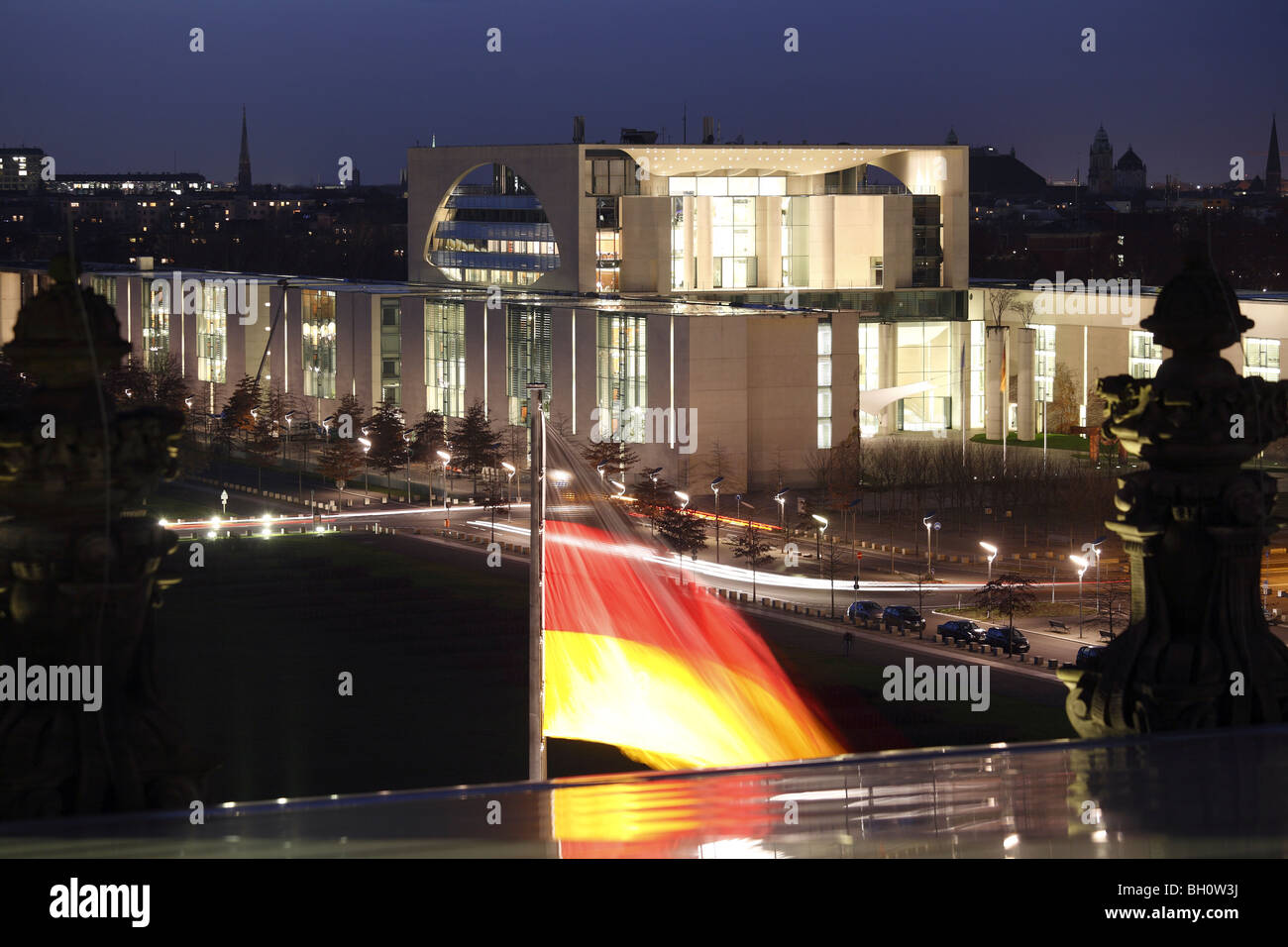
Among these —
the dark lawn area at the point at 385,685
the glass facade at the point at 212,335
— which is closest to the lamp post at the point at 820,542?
the dark lawn area at the point at 385,685

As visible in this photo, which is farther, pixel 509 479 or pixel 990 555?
pixel 509 479

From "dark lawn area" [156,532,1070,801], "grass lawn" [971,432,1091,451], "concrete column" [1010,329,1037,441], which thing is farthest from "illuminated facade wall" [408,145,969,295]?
"dark lawn area" [156,532,1070,801]

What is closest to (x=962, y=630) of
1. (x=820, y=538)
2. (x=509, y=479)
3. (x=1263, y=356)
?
(x=820, y=538)

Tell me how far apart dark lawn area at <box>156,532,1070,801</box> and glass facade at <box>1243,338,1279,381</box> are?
26133 mm

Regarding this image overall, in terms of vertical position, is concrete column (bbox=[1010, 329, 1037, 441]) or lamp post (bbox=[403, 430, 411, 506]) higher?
concrete column (bbox=[1010, 329, 1037, 441])

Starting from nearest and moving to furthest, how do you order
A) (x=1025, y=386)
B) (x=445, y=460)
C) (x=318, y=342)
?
1. (x=445, y=460)
2. (x=1025, y=386)
3. (x=318, y=342)

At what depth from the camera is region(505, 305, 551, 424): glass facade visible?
5556 cm

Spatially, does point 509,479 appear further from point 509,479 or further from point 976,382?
point 976,382

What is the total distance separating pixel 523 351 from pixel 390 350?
766 cm

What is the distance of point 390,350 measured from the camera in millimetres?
62406

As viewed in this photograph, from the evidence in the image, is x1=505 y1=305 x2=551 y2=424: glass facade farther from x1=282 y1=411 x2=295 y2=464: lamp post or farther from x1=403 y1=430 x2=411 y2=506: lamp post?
x1=282 y1=411 x2=295 y2=464: lamp post

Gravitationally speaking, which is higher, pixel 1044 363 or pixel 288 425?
pixel 1044 363

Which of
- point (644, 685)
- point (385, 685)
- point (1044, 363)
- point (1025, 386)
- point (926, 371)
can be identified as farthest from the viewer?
point (926, 371)

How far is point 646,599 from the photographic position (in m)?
21.4
